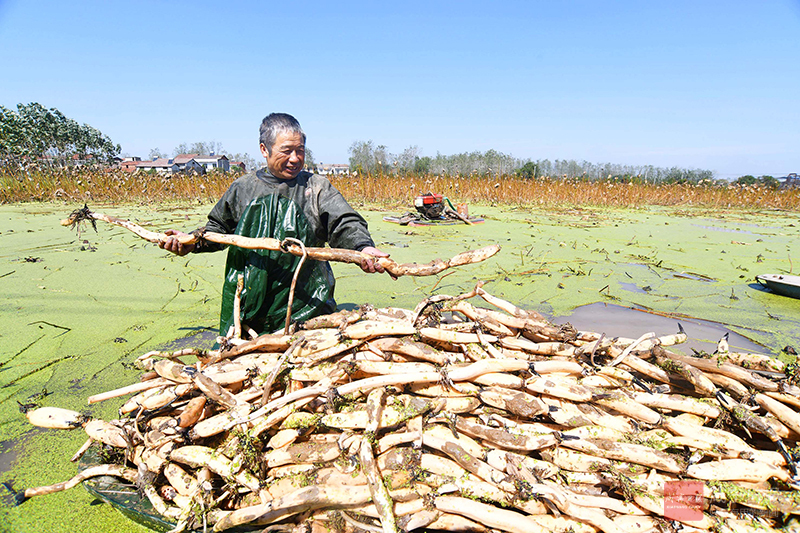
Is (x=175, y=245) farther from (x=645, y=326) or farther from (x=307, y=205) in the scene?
(x=645, y=326)

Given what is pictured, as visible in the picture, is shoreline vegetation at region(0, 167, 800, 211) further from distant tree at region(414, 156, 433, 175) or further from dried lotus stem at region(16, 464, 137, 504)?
dried lotus stem at region(16, 464, 137, 504)

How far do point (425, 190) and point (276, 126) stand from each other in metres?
9.94

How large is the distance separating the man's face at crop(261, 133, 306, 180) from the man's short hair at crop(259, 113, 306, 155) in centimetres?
2

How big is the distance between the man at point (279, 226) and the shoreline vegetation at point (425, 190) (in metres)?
9.64

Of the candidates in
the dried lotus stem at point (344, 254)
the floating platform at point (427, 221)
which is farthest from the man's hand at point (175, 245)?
the floating platform at point (427, 221)

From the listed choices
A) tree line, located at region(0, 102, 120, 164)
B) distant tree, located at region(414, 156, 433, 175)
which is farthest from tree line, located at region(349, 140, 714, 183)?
tree line, located at region(0, 102, 120, 164)

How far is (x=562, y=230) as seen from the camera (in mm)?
7199

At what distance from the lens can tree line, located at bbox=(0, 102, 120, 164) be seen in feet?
63.1

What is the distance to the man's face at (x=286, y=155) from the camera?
1900 millimetres

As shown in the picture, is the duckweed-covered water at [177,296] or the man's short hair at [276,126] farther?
the man's short hair at [276,126]

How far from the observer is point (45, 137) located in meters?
29.7

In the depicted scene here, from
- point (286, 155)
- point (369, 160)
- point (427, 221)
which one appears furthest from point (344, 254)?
point (369, 160)

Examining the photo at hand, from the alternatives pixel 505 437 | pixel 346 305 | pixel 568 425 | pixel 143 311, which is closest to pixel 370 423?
pixel 505 437

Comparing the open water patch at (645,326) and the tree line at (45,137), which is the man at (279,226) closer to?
the open water patch at (645,326)
